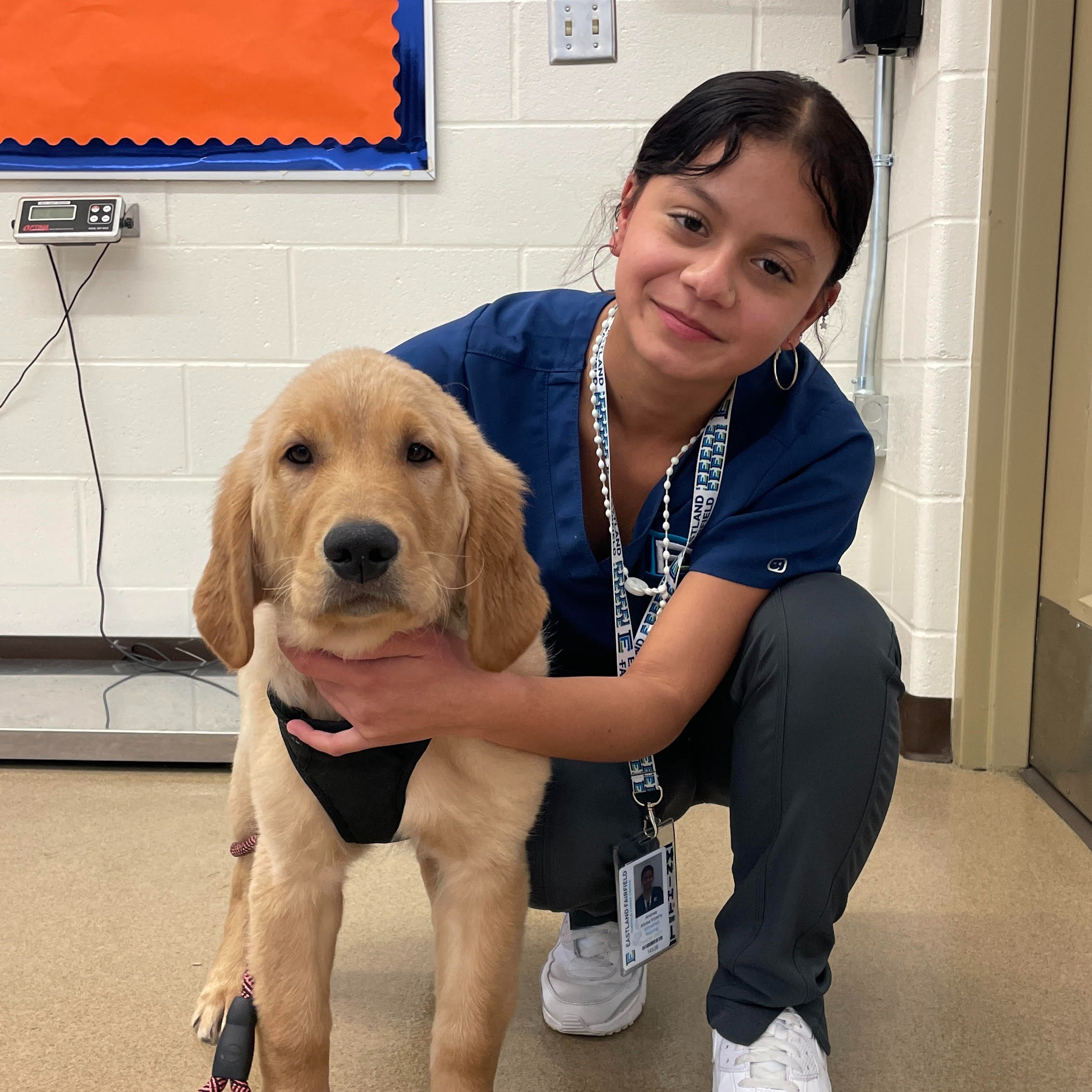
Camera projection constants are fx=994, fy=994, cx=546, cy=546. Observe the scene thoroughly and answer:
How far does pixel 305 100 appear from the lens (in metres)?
3.08

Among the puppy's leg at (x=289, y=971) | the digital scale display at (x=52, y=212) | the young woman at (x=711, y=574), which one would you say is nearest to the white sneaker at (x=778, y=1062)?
the young woman at (x=711, y=574)

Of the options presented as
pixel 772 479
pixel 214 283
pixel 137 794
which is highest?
pixel 214 283

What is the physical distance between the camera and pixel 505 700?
1.29 metres

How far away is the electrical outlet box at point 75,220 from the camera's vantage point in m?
3.10

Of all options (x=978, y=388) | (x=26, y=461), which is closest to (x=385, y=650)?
(x=978, y=388)

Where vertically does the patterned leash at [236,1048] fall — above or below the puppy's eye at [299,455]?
below

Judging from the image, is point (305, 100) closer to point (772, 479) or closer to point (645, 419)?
point (645, 419)

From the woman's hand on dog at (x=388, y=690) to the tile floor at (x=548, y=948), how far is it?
64cm

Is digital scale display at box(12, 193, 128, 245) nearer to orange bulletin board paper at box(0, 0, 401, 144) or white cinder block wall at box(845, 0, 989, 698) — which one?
orange bulletin board paper at box(0, 0, 401, 144)

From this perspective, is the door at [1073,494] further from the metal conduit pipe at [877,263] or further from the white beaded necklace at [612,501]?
the white beaded necklace at [612,501]

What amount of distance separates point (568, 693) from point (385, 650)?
0.82ft

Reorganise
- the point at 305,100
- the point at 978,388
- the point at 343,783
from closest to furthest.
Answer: the point at 343,783, the point at 978,388, the point at 305,100

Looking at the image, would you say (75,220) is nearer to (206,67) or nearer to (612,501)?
(206,67)

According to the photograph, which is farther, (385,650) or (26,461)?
(26,461)
